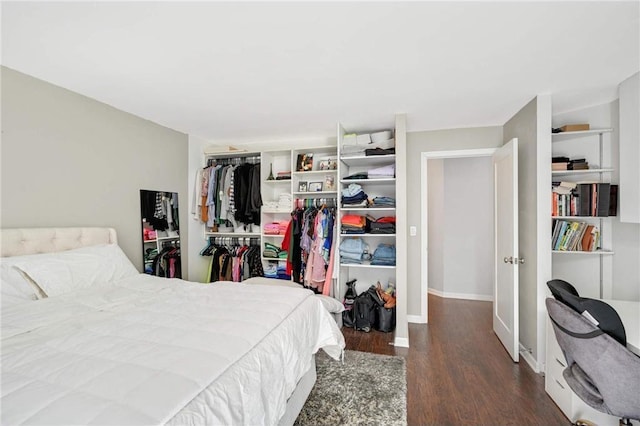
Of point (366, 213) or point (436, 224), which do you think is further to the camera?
point (436, 224)

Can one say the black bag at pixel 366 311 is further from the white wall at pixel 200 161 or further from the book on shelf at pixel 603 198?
the book on shelf at pixel 603 198

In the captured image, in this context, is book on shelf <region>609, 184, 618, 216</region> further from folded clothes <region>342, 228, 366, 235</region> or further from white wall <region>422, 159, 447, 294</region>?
white wall <region>422, 159, 447, 294</region>

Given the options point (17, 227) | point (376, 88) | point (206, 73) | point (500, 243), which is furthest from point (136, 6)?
point (500, 243)

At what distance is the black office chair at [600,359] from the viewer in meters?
1.25

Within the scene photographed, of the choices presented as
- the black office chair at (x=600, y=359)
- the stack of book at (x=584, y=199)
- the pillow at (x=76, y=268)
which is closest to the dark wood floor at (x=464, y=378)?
the black office chair at (x=600, y=359)

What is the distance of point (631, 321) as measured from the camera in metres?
1.66

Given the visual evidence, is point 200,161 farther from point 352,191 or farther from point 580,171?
point 580,171

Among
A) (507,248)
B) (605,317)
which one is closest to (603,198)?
(507,248)

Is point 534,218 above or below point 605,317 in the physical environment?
above

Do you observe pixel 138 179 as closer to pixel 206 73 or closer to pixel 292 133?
pixel 206 73

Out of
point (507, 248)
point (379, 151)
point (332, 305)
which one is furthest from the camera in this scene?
point (379, 151)

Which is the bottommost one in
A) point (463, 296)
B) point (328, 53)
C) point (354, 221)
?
point (463, 296)

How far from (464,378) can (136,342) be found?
2.39 metres

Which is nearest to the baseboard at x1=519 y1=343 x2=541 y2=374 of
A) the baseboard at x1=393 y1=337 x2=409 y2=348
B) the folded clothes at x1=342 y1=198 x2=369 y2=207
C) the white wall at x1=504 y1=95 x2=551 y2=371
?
the white wall at x1=504 y1=95 x2=551 y2=371
